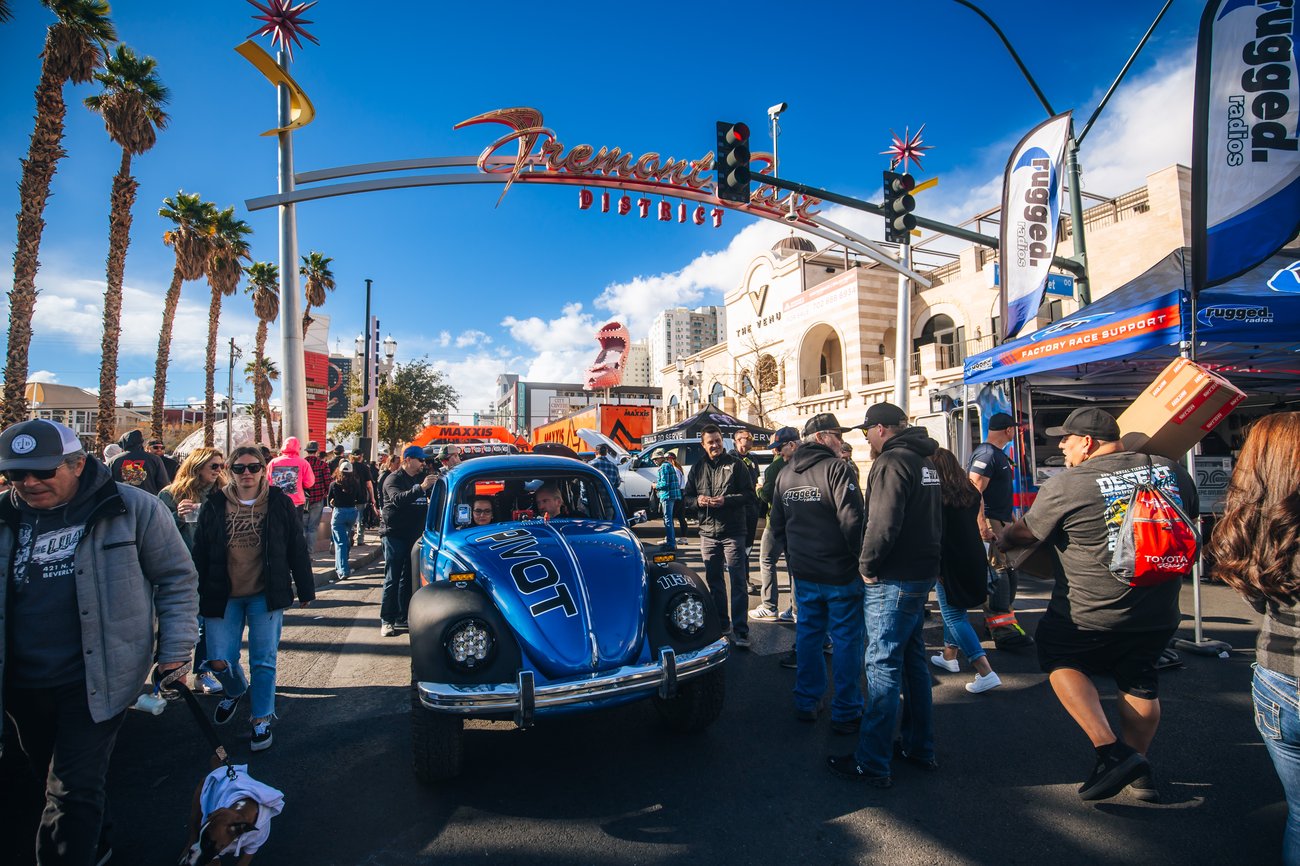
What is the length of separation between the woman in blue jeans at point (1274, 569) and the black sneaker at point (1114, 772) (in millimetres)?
893

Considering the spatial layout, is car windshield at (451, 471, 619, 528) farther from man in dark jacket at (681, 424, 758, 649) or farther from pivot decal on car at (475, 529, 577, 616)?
man in dark jacket at (681, 424, 758, 649)

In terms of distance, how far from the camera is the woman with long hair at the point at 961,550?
418cm

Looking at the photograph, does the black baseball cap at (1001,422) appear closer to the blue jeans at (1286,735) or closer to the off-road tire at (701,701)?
the off-road tire at (701,701)

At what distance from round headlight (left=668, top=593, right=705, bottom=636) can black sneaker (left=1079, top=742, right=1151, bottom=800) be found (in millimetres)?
2058

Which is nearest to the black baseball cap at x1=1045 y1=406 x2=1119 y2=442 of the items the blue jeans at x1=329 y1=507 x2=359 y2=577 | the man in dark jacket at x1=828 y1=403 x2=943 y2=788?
the man in dark jacket at x1=828 y1=403 x2=943 y2=788

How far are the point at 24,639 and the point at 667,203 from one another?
14.1 meters

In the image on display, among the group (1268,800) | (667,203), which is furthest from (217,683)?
(667,203)

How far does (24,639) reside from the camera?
2.32m

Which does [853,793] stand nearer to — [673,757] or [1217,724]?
[673,757]

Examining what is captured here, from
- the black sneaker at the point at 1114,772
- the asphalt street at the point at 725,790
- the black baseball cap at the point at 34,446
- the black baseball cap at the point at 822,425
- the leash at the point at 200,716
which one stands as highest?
the black baseball cap at the point at 822,425

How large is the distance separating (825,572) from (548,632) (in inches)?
68.3

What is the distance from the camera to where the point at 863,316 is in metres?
24.8

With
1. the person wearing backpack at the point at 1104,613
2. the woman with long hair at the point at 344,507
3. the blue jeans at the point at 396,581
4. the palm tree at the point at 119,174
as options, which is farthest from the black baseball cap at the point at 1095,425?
the palm tree at the point at 119,174

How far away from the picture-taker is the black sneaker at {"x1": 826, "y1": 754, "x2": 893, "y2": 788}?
322cm
